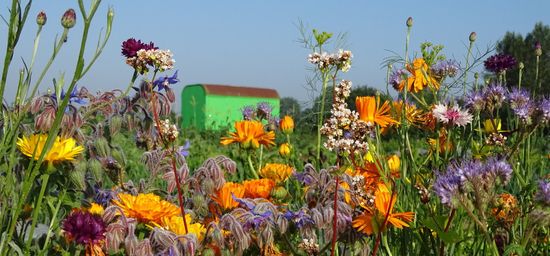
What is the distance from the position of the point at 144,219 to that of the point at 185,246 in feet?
1.40

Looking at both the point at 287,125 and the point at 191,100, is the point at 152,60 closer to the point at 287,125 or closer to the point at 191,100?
the point at 287,125

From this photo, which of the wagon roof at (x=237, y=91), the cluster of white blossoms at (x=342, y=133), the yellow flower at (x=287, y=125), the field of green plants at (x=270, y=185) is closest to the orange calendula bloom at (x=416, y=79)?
the field of green plants at (x=270, y=185)

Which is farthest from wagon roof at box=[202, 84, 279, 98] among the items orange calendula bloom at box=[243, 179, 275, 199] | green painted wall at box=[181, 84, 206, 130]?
orange calendula bloom at box=[243, 179, 275, 199]

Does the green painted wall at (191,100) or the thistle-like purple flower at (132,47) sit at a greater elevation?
the thistle-like purple flower at (132,47)

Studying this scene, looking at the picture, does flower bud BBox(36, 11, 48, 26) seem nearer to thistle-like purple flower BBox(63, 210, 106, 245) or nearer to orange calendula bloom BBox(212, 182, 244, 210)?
thistle-like purple flower BBox(63, 210, 106, 245)

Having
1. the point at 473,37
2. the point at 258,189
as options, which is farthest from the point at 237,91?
the point at 258,189

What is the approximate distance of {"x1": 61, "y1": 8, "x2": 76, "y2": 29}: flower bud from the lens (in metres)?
1.88

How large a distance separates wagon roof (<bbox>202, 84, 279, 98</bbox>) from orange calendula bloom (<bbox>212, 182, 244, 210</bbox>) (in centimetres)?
1549

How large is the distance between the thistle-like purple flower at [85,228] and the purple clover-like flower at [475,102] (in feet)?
4.47

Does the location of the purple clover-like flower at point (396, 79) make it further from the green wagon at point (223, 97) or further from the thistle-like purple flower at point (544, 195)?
the green wagon at point (223, 97)

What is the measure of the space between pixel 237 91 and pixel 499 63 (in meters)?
14.7

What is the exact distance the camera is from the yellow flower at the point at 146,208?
2.37 meters

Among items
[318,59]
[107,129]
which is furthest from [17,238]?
[318,59]

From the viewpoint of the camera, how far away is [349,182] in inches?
95.8
